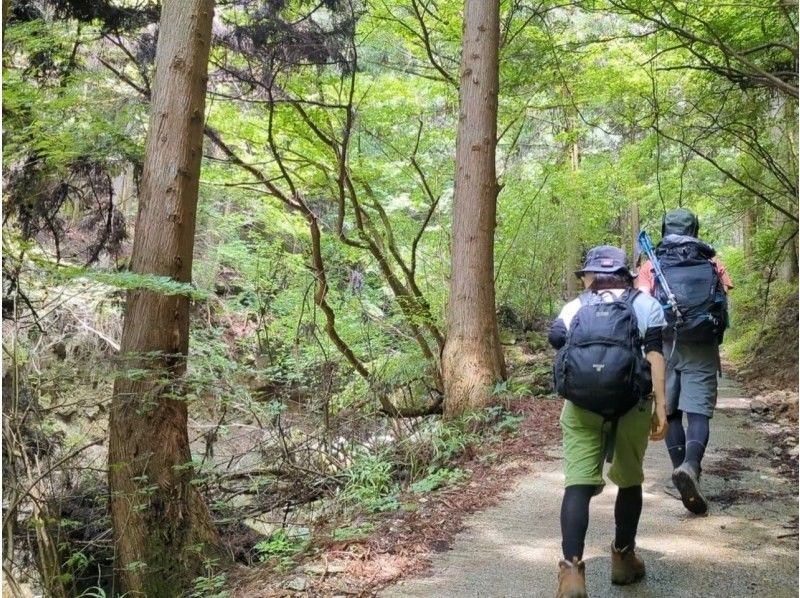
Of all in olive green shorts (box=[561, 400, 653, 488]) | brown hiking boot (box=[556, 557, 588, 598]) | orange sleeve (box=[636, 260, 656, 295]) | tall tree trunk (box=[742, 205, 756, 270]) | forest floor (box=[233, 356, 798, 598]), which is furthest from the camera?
tall tree trunk (box=[742, 205, 756, 270])

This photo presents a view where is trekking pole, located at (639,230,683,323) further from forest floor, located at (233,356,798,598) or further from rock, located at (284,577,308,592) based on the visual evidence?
rock, located at (284,577,308,592)

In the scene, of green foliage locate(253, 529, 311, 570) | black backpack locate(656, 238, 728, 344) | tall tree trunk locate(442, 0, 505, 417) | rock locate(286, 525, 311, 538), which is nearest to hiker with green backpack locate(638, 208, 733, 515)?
black backpack locate(656, 238, 728, 344)

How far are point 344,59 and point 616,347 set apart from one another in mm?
7344

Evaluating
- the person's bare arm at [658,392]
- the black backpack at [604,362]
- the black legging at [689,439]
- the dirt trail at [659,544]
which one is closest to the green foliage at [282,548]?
the dirt trail at [659,544]

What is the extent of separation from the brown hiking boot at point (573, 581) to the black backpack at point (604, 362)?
69cm

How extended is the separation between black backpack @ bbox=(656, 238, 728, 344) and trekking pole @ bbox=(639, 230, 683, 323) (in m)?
0.02

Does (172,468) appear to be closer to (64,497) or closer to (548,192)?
(64,497)

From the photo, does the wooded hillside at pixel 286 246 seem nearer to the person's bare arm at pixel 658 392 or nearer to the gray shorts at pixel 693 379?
the gray shorts at pixel 693 379

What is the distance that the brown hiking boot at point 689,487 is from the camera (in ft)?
13.8

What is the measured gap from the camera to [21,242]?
4398 millimetres

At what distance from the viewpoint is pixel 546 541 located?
4238mm

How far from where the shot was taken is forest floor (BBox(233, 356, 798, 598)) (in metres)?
3.53

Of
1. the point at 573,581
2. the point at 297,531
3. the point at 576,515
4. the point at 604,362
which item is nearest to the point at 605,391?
the point at 604,362

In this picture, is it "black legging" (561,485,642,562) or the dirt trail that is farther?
the dirt trail
